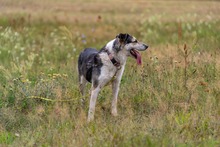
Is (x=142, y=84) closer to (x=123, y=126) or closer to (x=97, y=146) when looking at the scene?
(x=123, y=126)

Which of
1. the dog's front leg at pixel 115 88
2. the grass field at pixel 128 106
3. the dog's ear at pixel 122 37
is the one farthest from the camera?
the dog's front leg at pixel 115 88

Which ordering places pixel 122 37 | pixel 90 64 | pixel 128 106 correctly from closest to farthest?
1. pixel 122 37
2. pixel 128 106
3. pixel 90 64

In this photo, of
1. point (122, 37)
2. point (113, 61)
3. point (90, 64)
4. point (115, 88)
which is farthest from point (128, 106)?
point (122, 37)

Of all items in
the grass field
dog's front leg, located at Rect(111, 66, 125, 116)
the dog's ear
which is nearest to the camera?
the grass field

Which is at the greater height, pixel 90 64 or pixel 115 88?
pixel 90 64

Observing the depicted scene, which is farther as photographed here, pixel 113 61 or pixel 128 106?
pixel 128 106

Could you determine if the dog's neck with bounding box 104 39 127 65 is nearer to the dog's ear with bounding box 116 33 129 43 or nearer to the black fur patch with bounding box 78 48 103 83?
the dog's ear with bounding box 116 33 129 43

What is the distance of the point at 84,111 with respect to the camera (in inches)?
339

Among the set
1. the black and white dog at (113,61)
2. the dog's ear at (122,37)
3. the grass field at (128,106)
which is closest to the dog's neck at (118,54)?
the black and white dog at (113,61)

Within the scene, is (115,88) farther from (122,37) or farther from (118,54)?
(122,37)

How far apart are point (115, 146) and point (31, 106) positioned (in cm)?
313

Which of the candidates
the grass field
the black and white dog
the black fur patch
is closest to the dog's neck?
the black and white dog

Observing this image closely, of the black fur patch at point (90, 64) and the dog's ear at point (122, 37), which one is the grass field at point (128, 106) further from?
the dog's ear at point (122, 37)

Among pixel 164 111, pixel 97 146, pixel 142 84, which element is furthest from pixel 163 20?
pixel 97 146
